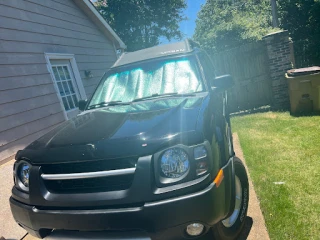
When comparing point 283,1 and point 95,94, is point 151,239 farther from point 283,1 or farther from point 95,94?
point 283,1

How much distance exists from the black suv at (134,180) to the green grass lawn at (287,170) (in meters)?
0.50

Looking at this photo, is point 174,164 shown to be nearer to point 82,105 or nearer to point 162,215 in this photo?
point 162,215

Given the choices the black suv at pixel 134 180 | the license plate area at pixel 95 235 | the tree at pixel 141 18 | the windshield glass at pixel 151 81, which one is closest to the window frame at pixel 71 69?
the windshield glass at pixel 151 81

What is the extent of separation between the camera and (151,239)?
5.72 ft

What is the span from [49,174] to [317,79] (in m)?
6.06

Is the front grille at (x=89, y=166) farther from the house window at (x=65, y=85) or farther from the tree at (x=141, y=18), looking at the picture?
the tree at (x=141, y=18)

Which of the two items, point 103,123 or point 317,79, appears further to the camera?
point 317,79

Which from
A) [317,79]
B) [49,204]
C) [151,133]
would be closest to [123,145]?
[151,133]

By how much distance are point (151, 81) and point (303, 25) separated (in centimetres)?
1396

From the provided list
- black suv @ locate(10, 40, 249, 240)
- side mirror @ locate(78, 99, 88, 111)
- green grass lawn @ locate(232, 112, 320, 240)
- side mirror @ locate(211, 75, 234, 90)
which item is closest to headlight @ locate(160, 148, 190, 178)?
black suv @ locate(10, 40, 249, 240)

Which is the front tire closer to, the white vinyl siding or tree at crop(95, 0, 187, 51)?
the white vinyl siding

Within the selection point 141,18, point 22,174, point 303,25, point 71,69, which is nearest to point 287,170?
point 22,174

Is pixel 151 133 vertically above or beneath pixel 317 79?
above

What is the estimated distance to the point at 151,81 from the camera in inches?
125
